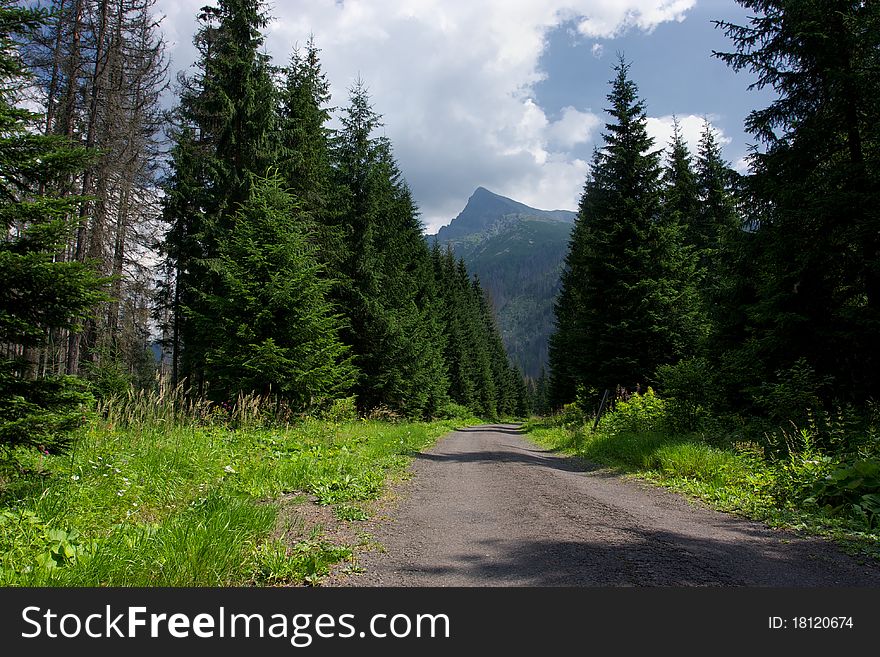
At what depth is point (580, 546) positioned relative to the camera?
13.3ft

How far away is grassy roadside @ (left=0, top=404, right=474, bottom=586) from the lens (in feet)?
9.80

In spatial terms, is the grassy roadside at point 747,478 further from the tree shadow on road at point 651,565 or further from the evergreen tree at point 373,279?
the evergreen tree at point 373,279

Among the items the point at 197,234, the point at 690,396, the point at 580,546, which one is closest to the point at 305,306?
the point at 197,234

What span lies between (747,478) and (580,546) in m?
4.33

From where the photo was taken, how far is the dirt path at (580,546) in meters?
3.35

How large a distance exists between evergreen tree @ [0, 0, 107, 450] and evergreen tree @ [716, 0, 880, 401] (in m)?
11.9

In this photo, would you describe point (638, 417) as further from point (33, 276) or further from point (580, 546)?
point (33, 276)

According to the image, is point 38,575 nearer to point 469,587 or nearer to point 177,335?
point 469,587

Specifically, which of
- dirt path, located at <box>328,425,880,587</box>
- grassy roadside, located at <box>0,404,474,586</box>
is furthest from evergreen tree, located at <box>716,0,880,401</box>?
grassy roadside, located at <box>0,404,474,586</box>

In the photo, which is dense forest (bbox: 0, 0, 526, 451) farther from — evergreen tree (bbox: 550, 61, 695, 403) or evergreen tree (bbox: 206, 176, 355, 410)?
evergreen tree (bbox: 550, 61, 695, 403)

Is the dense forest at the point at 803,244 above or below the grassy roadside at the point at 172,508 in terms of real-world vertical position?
above

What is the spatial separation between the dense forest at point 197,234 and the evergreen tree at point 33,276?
20 millimetres

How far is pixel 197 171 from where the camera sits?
17562mm

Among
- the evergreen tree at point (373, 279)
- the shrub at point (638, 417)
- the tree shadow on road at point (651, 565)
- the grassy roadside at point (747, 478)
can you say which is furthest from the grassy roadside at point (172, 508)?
the evergreen tree at point (373, 279)
